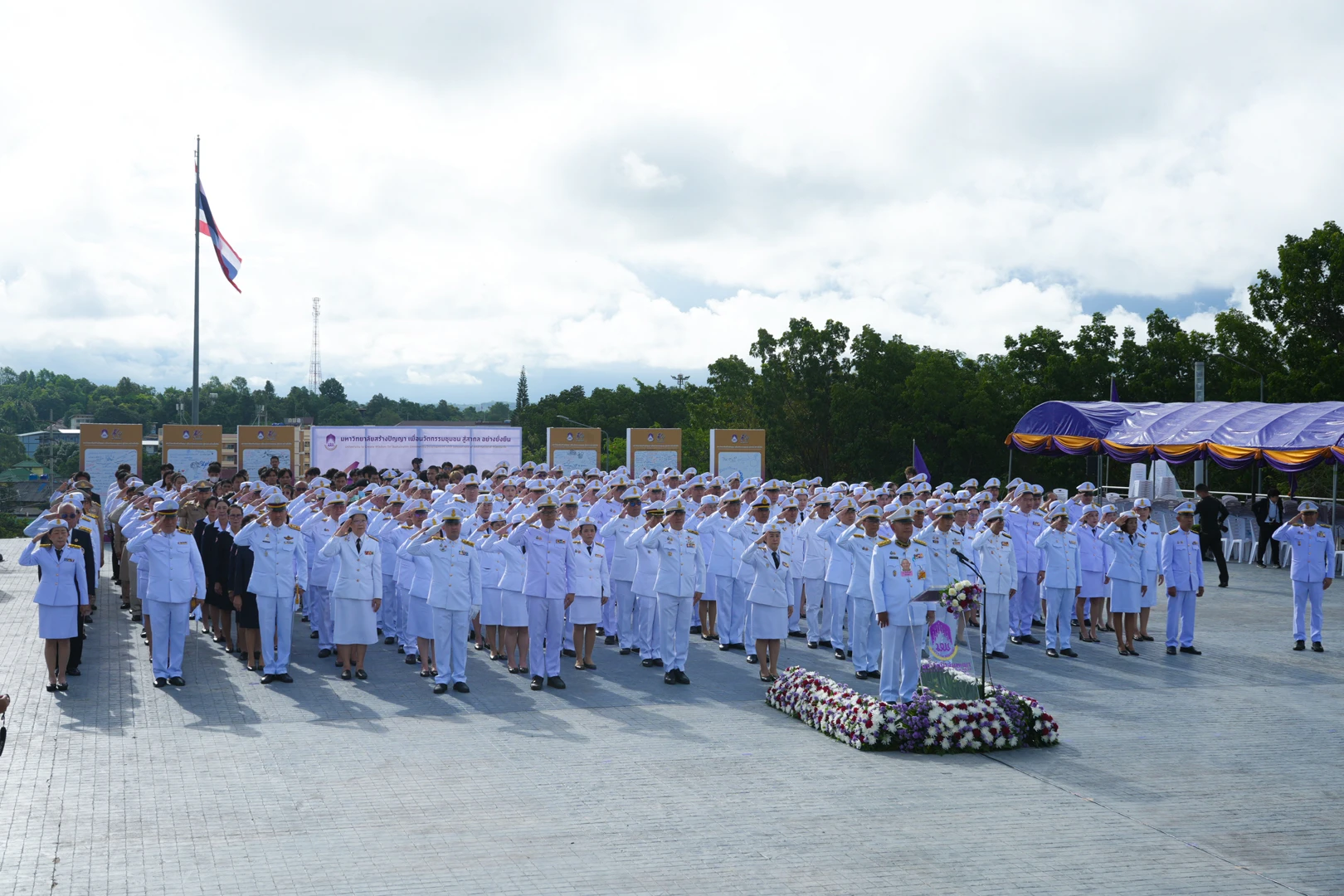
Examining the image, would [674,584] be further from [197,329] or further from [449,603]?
[197,329]

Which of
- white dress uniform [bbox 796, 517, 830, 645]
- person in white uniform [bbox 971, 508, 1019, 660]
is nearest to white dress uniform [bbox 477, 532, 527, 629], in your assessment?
white dress uniform [bbox 796, 517, 830, 645]

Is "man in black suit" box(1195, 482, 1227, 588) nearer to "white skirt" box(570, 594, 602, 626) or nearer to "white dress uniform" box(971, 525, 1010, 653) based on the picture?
"white dress uniform" box(971, 525, 1010, 653)

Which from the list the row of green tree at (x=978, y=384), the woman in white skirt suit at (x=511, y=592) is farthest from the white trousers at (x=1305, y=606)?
the row of green tree at (x=978, y=384)

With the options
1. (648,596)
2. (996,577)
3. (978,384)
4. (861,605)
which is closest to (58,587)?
(648,596)

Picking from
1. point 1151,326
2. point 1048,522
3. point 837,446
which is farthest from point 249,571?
point 1151,326

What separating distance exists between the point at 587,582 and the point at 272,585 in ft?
10.7

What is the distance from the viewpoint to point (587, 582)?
40.0 ft

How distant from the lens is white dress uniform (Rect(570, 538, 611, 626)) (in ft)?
39.9

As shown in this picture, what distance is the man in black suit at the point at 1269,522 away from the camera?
24.7 m

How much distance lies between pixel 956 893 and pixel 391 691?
6.64 m

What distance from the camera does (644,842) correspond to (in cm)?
679

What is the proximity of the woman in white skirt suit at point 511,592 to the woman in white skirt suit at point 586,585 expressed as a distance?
59 centimetres

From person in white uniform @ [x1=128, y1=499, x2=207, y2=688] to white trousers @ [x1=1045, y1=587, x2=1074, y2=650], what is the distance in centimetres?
987

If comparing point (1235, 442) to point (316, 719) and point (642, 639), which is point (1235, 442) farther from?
point (316, 719)
